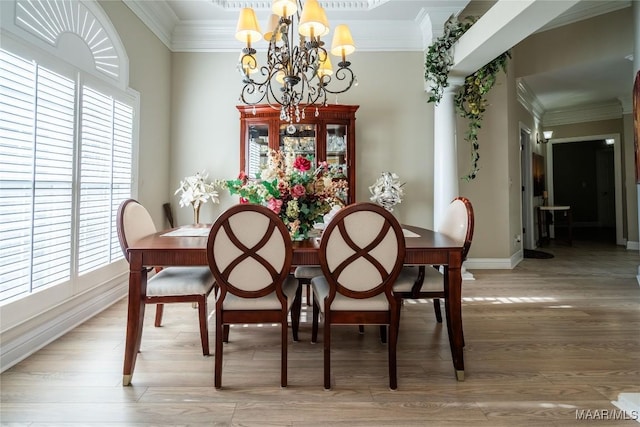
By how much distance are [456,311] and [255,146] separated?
2.83m

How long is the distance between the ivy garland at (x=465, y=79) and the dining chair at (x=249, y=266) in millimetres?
3001

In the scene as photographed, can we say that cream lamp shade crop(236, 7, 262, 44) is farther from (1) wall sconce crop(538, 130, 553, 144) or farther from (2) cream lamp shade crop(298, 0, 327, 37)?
(1) wall sconce crop(538, 130, 553, 144)

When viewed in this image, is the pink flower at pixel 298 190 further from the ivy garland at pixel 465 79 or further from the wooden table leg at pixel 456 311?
the ivy garland at pixel 465 79

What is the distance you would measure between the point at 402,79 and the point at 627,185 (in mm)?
4432

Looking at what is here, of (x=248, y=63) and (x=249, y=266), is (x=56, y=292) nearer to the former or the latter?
(x=249, y=266)

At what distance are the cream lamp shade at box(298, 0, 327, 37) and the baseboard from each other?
7.83 feet

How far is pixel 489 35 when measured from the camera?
2.88m

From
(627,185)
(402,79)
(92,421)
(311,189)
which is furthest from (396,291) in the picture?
(627,185)

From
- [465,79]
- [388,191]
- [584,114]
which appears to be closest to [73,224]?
[388,191]

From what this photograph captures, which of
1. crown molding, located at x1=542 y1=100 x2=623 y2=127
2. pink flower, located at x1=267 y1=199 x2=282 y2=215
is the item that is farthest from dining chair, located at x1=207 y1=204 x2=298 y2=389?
crown molding, located at x1=542 y1=100 x2=623 y2=127

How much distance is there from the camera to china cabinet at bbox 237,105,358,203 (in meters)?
3.67

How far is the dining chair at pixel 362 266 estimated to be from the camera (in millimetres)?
1532

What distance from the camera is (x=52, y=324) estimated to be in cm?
215

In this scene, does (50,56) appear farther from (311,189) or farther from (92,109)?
(311,189)
